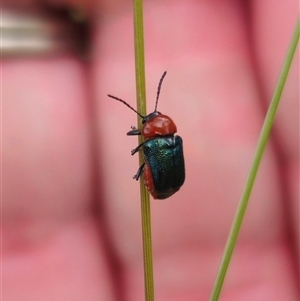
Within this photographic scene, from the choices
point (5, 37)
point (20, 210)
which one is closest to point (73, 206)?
point (20, 210)

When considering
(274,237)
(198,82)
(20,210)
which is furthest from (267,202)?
(20,210)

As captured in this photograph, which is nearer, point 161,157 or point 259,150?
point 259,150

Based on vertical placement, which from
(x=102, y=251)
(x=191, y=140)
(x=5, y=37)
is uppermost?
(x=5, y=37)

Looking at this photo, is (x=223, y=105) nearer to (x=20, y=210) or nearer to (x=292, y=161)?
(x=292, y=161)

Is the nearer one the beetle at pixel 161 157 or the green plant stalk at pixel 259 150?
the green plant stalk at pixel 259 150

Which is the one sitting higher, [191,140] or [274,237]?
[191,140]

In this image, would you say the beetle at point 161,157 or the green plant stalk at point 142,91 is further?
the beetle at point 161,157
